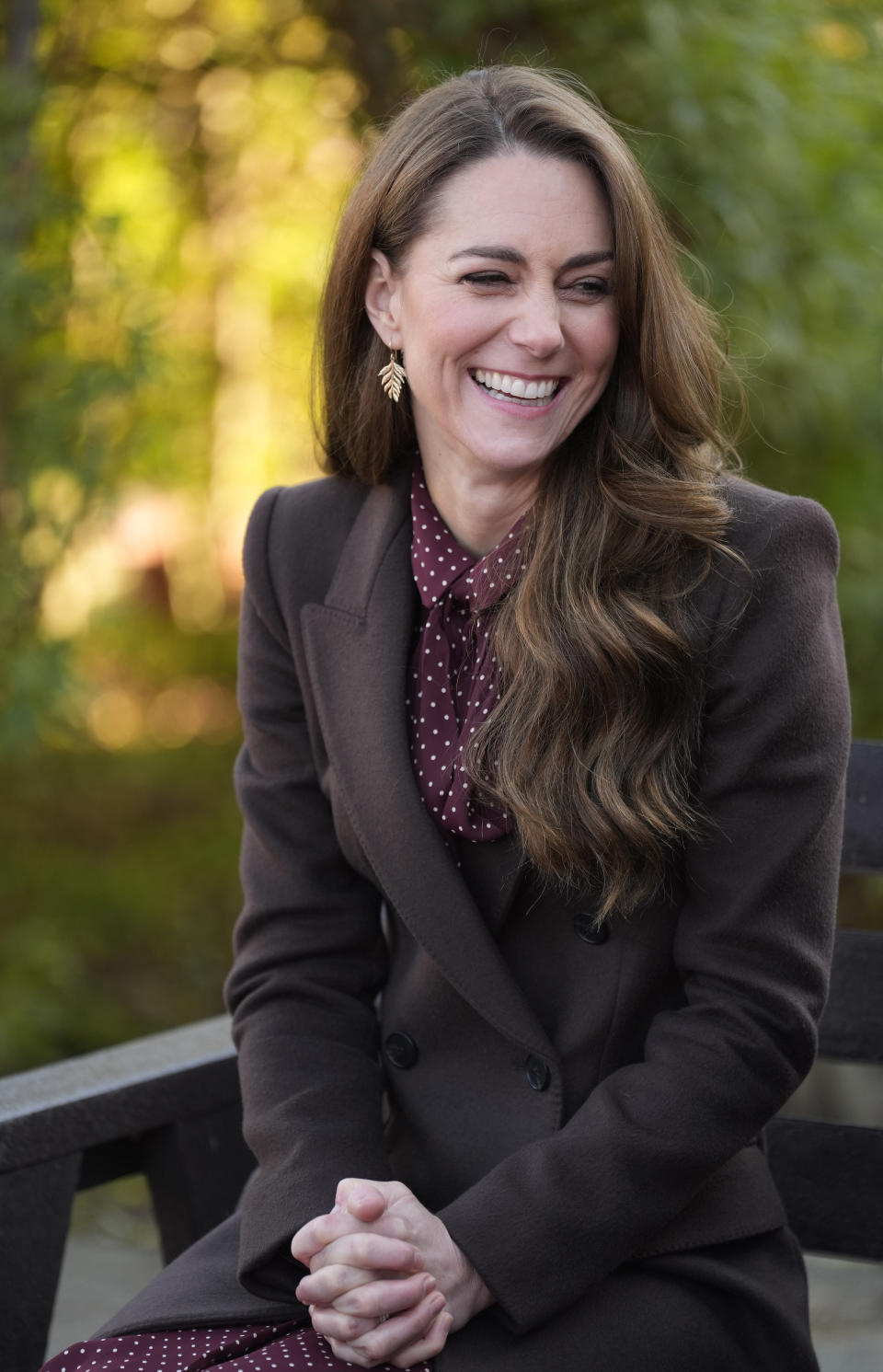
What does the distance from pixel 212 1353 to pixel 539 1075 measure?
0.42m

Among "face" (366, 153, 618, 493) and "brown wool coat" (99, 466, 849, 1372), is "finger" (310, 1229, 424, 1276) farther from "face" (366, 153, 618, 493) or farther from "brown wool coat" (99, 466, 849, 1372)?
"face" (366, 153, 618, 493)

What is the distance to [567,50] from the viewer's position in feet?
9.90

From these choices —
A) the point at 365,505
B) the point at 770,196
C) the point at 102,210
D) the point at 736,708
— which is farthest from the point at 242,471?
the point at 736,708

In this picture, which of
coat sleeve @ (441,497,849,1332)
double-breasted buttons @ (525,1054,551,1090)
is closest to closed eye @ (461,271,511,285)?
coat sleeve @ (441,497,849,1332)

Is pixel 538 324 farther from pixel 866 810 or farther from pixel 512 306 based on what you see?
pixel 866 810

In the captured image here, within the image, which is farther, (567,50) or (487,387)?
(567,50)

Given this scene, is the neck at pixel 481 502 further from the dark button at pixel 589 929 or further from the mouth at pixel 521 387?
the dark button at pixel 589 929

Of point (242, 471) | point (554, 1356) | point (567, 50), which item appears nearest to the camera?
point (554, 1356)

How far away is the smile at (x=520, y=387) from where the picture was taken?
1726 millimetres

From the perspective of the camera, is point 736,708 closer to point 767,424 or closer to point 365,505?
point 365,505

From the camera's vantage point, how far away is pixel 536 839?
5.37 ft

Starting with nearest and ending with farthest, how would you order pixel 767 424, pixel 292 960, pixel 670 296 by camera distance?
1. pixel 670 296
2. pixel 292 960
3. pixel 767 424

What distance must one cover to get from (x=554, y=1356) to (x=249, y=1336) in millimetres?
302

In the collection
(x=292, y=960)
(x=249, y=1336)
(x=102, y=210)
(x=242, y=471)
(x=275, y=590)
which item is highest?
(x=102, y=210)
